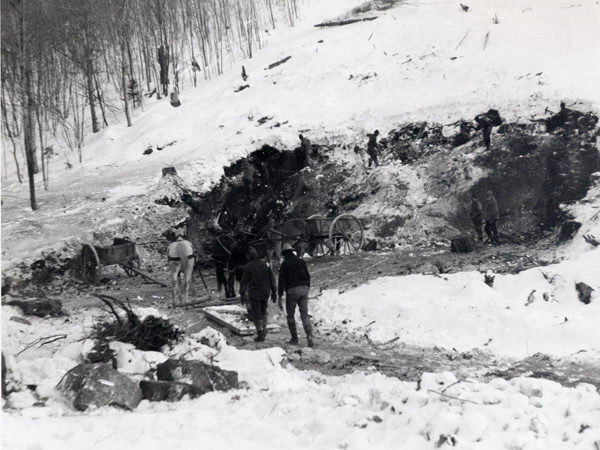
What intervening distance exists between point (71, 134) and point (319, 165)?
63.7 feet

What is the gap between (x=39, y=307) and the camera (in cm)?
1007

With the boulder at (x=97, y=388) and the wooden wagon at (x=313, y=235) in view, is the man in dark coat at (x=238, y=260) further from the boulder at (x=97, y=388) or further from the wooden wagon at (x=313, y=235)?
the boulder at (x=97, y=388)

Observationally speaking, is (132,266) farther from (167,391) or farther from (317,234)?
(167,391)

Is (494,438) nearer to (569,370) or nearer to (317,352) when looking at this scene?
(569,370)

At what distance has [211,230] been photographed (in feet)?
54.6

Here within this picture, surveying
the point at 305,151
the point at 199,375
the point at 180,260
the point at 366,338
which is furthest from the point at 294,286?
the point at 305,151

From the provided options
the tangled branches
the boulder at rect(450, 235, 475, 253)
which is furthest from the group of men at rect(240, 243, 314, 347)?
the boulder at rect(450, 235, 475, 253)

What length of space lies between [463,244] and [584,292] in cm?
473

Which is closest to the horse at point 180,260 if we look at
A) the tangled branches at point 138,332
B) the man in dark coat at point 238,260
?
the man in dark coat at point 238,260

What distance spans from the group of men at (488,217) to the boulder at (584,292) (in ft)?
17.7

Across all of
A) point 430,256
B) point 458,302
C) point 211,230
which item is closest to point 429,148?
point 430,256

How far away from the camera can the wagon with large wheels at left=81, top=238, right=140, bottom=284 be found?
44.7 feet

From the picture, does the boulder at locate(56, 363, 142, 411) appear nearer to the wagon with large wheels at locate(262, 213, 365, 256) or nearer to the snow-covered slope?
the wagon with large wheels at locate(262, 213, 365, 256)

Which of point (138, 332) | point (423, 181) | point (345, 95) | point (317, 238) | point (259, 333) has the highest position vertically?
point (345, 95)
